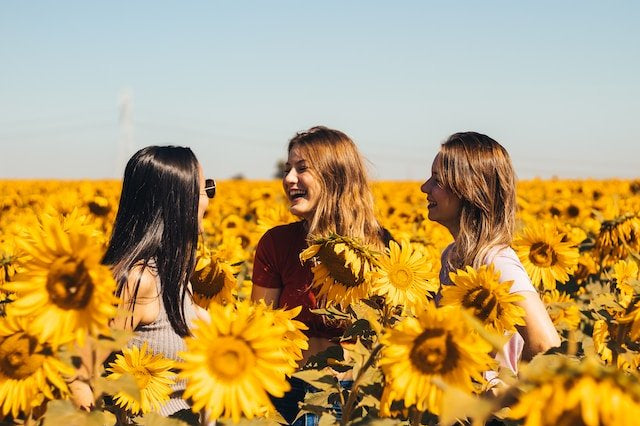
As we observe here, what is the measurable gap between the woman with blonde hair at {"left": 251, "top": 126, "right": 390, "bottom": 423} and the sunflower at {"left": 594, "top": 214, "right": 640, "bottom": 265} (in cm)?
157

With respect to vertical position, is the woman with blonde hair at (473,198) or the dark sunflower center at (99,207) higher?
the woman with blonde hair at (473,198)

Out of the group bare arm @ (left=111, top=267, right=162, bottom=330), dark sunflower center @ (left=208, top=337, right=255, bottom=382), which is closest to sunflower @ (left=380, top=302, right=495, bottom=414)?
dark sunflower center @ (left=208, top=337, right=255, bottom=382)

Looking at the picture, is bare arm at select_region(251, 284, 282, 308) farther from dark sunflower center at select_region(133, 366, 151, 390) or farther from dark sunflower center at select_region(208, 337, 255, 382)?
dark sunflower center at select_region(208, 337, 255, 382)

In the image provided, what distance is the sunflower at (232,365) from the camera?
1.58m

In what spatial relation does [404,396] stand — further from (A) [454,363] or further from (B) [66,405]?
(B) [66,405]

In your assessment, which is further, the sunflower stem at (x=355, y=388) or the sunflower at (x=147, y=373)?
the sunflower at (x=147, y=373)

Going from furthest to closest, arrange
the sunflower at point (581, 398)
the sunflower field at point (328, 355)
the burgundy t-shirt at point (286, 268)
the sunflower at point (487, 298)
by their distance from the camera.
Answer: the burgundy t-shirt at point (286, 268) → the sunflower at point (487, 298) → the sunflower field at point (328, 355) → the sunflower at point (581, 398)

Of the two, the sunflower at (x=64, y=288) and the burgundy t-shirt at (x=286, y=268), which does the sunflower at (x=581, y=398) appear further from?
the burgundy t-shirt at (x=286, y=268)

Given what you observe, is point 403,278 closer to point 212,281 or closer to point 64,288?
point 212,281

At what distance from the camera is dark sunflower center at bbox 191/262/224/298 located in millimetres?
2967

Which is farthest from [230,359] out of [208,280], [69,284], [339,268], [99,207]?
[99,207]

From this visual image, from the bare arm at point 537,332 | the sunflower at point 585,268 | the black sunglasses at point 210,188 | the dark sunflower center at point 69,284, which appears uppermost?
the black sunglasses at point 210,188

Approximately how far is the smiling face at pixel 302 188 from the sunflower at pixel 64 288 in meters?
2.04

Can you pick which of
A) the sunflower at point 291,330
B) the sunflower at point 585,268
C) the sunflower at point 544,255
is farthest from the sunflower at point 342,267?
the sunflower at point 585,268
